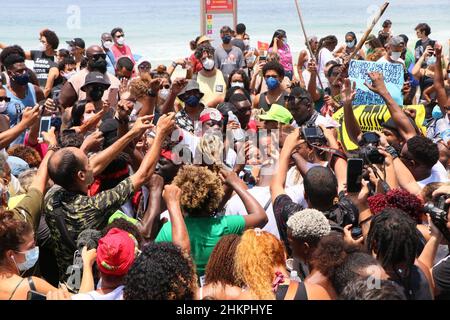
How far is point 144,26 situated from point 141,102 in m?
28.2

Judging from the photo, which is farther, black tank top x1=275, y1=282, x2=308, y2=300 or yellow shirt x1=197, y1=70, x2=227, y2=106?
yellow shirt x1=197, y1=70, x2=227, y2=106

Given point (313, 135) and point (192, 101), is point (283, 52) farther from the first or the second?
point (313, 135)

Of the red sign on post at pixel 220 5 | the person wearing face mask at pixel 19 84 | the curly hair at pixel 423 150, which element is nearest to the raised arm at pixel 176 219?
the curly hair at pixel 423 150

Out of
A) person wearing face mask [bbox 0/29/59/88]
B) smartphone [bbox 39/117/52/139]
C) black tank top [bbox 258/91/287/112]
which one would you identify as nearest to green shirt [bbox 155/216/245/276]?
smartphone [bbox 39/117/52/139]

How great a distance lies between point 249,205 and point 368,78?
3480mm

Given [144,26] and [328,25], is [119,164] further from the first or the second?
[144,26]

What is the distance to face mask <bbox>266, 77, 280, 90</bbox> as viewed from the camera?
9.20 metres

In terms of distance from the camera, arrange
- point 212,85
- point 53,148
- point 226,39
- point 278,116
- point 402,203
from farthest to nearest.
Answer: point 226,39 → point 212,85 → point 278,116 → point 53,148 → point 402,203

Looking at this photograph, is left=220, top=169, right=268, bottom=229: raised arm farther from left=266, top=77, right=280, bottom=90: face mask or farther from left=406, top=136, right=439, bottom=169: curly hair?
left=266, top=77, right=280, bottom=90: face mask

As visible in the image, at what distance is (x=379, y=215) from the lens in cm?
399

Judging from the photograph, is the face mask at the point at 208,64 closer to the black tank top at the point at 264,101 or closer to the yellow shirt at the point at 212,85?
the yellow shirt at the point at 212,85

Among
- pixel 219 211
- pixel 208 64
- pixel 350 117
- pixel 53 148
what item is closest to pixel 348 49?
pixel 208 64

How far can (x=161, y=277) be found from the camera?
11.2 feet

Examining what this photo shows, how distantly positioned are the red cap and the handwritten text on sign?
14.6 feet
